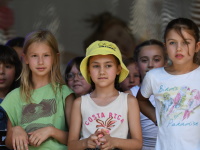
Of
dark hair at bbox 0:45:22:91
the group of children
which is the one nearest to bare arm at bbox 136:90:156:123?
the group of children

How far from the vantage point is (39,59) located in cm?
352

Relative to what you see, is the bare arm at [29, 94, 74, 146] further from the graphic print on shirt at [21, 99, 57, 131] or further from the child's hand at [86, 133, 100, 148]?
the child's hand at [86, 133, 100, 148]

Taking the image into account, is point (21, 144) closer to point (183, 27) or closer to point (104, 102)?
point (104, 102)

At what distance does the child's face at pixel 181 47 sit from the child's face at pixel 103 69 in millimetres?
427

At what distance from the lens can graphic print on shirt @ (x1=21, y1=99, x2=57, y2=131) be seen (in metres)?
3.41

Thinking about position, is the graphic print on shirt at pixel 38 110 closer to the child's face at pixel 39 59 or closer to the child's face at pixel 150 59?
the child's face at pixel 39 59

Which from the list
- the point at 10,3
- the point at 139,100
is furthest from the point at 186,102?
the point at 10,3

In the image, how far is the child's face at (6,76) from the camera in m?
3.94

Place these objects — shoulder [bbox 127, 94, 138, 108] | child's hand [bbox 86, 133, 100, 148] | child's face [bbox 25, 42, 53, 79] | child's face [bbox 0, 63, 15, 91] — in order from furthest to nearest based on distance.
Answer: child's face [bbox 0, 63, 15, 91] < child's face [bbox 25, 42, 53, 79] < shoulder [bbox 127, 94, 138, 108] < child's hand [bbox 86, 133, 100, 148]

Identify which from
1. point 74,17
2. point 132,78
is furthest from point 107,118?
point 74,17

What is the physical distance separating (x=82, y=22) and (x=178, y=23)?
2621 millimetres

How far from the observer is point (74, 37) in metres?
5.79

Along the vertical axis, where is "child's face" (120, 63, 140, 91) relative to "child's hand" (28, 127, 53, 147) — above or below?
above

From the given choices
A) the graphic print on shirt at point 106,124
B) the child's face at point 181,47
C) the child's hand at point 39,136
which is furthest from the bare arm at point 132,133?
the child's hand at point 39,136
